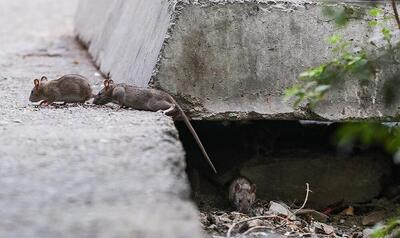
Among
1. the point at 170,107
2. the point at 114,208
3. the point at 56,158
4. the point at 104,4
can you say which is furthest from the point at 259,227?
the point at 104,4

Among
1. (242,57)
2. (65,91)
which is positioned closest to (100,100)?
(65,91)

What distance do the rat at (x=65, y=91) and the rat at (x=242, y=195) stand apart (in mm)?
1244

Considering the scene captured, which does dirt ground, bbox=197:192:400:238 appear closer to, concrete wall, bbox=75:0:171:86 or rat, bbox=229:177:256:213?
rat, bbox=229:177:256:213

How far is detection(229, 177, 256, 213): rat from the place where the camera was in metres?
5.61

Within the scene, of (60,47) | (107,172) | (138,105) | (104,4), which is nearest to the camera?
(107,172)

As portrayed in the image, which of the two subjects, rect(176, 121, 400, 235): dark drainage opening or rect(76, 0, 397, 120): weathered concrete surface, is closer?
rect(76, 0, 397, 120): weathered concrete surface

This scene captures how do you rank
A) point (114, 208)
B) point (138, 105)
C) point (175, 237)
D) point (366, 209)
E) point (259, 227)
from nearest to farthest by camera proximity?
point (175, 237), point (114, 208), point (259, 227), point (138, 105), point (366, 209)

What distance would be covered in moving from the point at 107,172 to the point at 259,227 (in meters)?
1.66

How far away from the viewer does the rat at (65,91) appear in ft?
19.6

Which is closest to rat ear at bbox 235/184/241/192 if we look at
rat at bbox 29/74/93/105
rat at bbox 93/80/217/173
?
rat at bbox 93/80/217/173

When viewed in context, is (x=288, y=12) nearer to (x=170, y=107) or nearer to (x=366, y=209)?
(x=170, y=107)

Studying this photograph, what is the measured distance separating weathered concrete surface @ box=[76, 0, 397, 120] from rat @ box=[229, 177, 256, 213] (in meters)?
0.54

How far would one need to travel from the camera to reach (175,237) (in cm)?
276

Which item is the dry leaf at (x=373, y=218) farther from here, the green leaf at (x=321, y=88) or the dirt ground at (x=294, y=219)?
the green leaf at (x=321, y=88)
